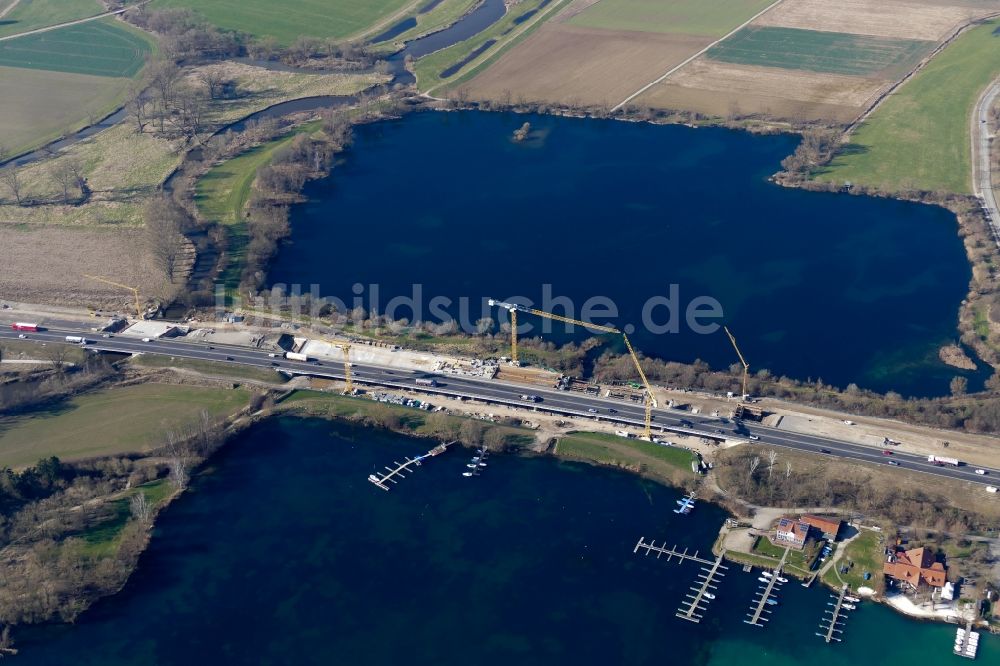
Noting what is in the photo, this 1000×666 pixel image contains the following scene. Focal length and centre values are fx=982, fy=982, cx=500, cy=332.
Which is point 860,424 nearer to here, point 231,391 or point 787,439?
point 787,439

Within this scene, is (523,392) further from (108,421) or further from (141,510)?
(108,421)

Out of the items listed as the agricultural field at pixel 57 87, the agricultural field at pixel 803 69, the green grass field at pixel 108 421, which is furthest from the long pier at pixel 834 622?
the agricultural field at pixel 57 87

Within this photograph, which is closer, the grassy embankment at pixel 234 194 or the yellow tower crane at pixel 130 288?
the yellow tower crane at pixel 130 288

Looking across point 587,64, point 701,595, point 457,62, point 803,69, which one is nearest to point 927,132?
point 803,69

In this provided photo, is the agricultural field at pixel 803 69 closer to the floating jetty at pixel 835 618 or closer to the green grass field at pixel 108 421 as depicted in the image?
the green grass field at pixel 108 421

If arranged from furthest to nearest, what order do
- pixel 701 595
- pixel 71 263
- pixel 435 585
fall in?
pixel 71 263, pixel 435 585, pixel 701 595

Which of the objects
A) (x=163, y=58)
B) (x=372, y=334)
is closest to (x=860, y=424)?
(x=372, y=334)

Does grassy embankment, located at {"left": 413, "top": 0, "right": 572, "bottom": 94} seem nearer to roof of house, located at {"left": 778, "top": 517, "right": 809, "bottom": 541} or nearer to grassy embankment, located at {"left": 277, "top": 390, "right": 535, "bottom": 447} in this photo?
grassy embankment, located at {"left": 277, "top": 390, "right": 535, "bottom": 447}
